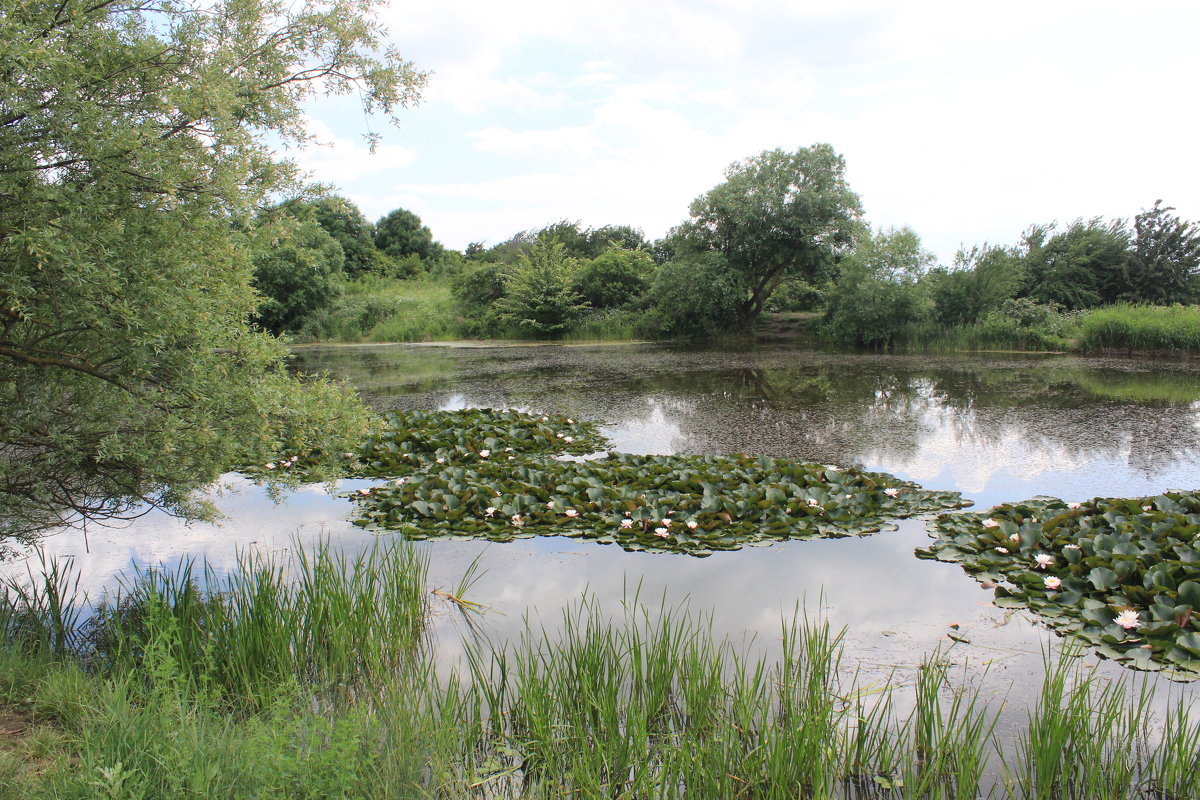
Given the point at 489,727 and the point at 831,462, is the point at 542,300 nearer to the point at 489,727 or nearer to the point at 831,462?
the point at 831,462

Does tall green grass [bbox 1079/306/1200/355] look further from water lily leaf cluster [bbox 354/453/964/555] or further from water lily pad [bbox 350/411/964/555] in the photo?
water lily leaf cluster [bbox 354/453/964/555]

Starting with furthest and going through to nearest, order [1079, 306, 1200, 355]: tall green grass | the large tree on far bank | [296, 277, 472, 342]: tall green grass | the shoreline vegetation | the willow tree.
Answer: [296, 277, 472, 342]: tall green grass → the large tree on far bank → the shoreline vegetation → [1079, 306, 1200, 355]: tall green grass → the willow tree

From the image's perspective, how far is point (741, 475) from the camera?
545 centimetres

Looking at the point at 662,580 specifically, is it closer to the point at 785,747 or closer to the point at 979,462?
the point at 785,747

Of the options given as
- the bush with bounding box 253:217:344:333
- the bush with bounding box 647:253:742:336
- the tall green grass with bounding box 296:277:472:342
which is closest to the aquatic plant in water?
the bush with bounding box 647:253:742:336

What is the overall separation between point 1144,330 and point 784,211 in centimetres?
1019

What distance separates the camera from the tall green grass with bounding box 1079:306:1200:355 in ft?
49.5

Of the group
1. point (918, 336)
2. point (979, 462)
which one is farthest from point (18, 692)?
point (918, 336)

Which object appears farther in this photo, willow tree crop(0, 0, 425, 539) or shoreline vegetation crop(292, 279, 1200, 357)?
shoreline vegetation crop(292, 279, 1200, 357)

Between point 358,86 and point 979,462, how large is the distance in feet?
19.0

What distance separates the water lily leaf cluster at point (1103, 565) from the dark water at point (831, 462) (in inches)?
6.5

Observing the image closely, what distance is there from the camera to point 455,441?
23.0ft

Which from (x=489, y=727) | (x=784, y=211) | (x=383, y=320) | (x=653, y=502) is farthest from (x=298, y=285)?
(x=489, y=727)

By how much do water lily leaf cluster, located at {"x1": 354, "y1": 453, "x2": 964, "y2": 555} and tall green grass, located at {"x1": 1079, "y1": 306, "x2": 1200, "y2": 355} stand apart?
1364 cm
